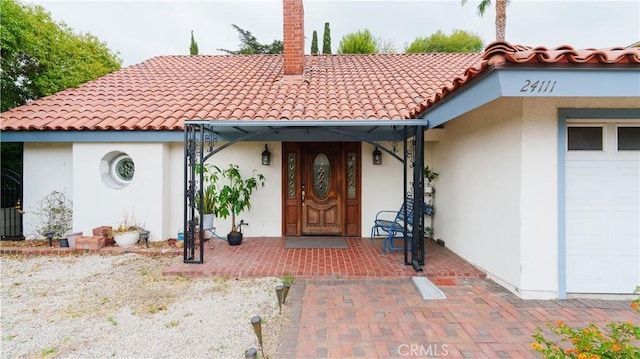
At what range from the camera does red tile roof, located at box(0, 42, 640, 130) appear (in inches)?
233

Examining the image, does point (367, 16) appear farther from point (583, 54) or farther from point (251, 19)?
point (583, 54)

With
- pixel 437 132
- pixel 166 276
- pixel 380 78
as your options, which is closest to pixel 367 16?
pixel 380 78

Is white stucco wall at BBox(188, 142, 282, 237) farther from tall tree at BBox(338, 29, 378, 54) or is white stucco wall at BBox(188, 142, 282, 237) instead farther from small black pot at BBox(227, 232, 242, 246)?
tall tree at BBox(338, 29, 378, 54)

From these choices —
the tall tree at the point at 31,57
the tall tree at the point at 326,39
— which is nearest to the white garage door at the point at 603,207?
the tall tree at the point at 31,57

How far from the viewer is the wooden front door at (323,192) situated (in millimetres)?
6844

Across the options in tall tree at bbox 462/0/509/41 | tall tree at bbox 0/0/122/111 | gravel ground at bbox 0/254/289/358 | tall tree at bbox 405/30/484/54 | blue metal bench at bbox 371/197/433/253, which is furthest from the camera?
tall tree at bbox 405/30/484/54

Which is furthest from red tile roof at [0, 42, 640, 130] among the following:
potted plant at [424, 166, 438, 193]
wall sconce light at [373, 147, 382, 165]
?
potted plant at [424, 166, 438, 193]

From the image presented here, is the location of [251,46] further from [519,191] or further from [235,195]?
[519,191]

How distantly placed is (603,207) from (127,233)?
26.3ft

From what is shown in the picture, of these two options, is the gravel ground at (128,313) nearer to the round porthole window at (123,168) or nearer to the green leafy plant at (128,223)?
the green leafy plant at (128,223)

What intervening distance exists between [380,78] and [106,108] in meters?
6.98

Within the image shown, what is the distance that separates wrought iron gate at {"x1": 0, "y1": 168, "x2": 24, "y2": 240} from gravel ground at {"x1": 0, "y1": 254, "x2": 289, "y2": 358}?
219 centimetres

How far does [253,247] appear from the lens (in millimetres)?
5879

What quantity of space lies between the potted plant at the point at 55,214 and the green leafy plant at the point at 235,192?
341 cm
